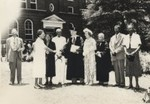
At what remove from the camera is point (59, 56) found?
6.77 metres

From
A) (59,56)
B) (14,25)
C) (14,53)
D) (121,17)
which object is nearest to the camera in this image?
(14,25)

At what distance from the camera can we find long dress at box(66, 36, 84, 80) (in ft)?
22.4

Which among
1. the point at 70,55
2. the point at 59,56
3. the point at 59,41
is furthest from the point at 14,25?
the point at 70,55

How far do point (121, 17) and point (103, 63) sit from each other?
2.99ft

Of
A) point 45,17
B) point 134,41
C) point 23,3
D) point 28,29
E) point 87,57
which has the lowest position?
point 87,57

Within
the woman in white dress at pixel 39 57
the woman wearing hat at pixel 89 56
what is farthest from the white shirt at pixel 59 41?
the woman wearing hat at pixel 89 56

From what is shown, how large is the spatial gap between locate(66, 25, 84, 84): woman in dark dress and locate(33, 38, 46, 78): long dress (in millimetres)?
460

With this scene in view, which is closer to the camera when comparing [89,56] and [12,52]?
[12,52]

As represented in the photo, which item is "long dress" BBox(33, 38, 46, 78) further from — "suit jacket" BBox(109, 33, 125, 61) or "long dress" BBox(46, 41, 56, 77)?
"suit jacket" BBox(109, 33, 125, 61)

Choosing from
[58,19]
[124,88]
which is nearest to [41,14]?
[58,19]

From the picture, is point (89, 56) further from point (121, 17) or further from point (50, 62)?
point (121, 17)

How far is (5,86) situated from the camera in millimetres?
6168

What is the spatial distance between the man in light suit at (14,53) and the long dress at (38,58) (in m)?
0.22

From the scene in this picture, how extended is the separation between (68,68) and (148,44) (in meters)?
1.46
